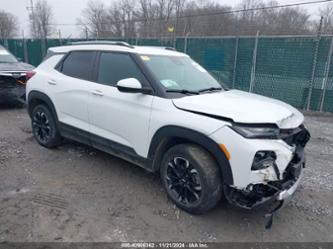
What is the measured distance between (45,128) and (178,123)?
295 cm

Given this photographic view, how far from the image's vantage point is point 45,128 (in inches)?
187

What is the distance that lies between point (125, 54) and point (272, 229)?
8.93 ft

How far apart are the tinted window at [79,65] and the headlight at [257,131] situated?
7.75 feet

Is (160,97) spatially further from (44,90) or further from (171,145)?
(44,90)

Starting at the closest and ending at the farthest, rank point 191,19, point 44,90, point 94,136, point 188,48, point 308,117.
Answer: point 94,136
point 44,90
point 308,117
point 188,48
point 191,19

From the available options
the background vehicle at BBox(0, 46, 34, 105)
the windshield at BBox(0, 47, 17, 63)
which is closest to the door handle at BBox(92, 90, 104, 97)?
the background vehicle at BBox(0, 46, 34, 105)

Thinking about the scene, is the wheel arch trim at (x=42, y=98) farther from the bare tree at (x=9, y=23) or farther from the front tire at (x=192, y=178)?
the bare tree at (x=9, y=23)

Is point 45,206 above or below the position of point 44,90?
below

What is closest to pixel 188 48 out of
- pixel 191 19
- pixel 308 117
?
pixel 308 117

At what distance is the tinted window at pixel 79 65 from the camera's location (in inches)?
156

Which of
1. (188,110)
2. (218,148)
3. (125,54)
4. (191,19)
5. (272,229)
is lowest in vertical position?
(272,229)

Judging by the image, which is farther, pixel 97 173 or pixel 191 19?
pixel 191 19

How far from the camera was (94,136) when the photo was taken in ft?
12.8

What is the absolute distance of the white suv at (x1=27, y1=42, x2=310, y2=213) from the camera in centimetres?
251
